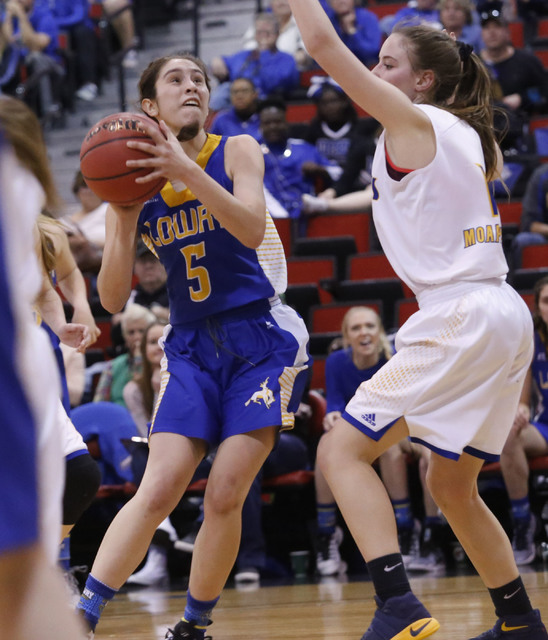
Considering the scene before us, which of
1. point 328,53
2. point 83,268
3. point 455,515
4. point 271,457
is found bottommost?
point 271,457

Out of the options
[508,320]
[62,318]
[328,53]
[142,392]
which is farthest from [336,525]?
[328,53]

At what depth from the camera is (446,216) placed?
3.22 meters

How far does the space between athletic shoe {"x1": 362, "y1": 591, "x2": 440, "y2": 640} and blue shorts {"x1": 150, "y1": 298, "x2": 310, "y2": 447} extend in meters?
0.71

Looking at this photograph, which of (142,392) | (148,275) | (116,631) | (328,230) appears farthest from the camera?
(328,230)

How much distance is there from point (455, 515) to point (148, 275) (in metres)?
5.04

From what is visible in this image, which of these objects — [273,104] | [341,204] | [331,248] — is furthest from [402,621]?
[273,104]

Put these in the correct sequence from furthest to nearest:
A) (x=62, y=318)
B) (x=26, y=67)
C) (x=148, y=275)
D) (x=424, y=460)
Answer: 1. (x=26, y=67)
2. (x=148, y=275)
3. (x=424, y=460)
4. (x=62, y=318)

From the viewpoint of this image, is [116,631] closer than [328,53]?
No

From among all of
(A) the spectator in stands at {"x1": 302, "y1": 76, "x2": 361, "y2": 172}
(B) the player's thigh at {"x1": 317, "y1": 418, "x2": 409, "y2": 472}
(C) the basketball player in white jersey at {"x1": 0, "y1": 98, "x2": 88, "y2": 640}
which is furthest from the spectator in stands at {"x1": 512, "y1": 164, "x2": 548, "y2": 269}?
(C) the basketball player in white jersey at {"x1": 0, "y1": 98, "x2": 88, "y2": 640}

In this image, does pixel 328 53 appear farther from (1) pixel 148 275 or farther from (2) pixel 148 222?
(1) pixel 148 275

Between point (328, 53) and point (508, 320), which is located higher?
point (328, 53)

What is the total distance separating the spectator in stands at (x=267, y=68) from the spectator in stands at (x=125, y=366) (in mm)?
4527

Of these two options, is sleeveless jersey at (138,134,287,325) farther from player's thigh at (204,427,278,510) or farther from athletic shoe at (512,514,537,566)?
athletic shoe at (512,514,537,566)

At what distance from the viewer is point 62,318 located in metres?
4.10
